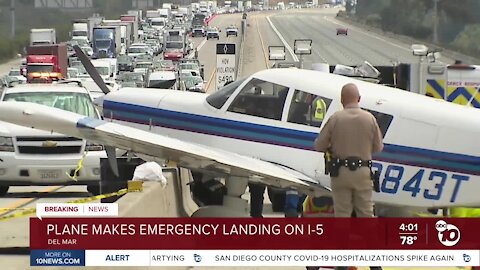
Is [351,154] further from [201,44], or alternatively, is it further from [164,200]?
[201,44]

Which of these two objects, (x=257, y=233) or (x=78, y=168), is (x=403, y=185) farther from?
(x=78, y=168)

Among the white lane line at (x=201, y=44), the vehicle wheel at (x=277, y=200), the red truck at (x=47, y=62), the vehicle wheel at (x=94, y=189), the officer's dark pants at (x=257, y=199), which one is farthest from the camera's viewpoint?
the white lane line at (x=201, y=44)

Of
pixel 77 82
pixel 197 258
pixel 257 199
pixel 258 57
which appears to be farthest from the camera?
pixel 258 57

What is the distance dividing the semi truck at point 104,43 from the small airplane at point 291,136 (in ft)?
237

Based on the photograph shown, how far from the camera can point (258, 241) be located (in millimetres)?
9797

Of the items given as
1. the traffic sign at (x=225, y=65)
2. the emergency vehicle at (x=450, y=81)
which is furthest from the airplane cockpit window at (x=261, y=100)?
the traffic sign at (x=225, y=65)

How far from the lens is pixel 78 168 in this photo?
15938mm

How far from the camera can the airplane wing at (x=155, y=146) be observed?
10523 mm

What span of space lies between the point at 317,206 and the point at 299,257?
80.6 inches

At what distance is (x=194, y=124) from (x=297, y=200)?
1.76 metres

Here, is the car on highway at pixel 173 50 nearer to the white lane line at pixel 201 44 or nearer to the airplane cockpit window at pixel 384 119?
the white lane line at pixel 201 44

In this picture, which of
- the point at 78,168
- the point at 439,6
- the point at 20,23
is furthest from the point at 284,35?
the point at 78,168

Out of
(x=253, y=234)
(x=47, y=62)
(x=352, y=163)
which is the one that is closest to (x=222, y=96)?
(x=253, y=234)

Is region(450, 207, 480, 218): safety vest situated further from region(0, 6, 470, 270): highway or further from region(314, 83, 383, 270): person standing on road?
region(314, 83, 383, 270): person standing on road
